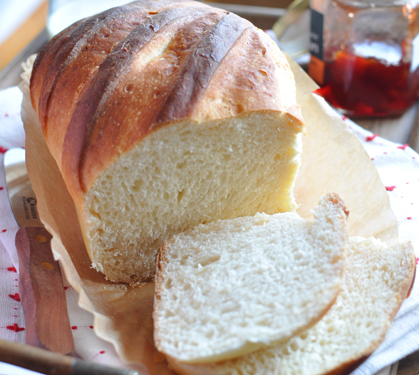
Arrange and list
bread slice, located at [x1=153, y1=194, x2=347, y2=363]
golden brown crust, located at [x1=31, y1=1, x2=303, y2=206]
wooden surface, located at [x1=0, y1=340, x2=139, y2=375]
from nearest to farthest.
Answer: wooden surface, located at [x1=0, y1=340, x2=139, y2=375], bread slice, located at [x1=153, y1=194, x2=347, y2=363], golden brown crust, located at [x1=31, y1=1, x2=303, y2=206]

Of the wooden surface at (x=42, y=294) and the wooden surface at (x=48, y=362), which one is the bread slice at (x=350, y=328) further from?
the wooden surface at (x=42, y=294)

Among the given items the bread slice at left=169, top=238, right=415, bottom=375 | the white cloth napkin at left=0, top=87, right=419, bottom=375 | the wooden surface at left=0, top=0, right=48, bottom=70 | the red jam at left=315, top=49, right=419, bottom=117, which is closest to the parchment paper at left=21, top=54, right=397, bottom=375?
the white cloth napkin at left=0, top=87, right=419, bottom=375

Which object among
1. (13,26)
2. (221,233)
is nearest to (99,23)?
(221,233)

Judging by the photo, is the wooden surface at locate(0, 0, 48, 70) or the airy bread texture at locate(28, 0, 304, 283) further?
the wooden surface at locate(0, 0, 48, 70)

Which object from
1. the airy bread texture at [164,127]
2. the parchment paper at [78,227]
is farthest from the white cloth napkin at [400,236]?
the airy bread texture at [164,127]

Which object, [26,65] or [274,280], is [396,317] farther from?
[26,65]

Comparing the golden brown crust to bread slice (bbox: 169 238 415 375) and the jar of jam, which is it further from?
the jar of jam

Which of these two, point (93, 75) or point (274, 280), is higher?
point (93, 75)
